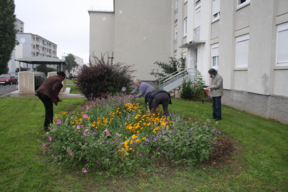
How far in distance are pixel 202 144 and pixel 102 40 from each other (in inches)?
1199

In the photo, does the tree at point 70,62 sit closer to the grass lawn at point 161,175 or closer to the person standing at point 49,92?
the person standing at point 49,92

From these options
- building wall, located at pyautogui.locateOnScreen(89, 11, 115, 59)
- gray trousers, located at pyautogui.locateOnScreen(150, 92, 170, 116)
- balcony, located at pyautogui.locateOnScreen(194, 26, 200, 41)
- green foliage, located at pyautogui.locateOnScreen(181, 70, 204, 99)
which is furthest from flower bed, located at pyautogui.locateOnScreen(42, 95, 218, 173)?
building wall, located at pyautogui.locateOnScreen(89, 11, 115, 59)

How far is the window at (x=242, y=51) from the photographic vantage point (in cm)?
1080

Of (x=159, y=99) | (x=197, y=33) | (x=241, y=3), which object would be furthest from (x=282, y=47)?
(x=197, y=33)

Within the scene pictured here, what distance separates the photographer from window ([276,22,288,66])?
26.7ft

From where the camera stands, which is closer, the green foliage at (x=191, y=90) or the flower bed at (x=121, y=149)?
the flower bed at (x=121, y=149)

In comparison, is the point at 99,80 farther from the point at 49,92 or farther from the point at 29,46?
the point at 29,46

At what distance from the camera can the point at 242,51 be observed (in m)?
11.1

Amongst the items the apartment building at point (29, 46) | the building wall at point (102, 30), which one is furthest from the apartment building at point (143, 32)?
the apartment building at point (29, 46)

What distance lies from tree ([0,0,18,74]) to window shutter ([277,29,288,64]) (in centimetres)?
3934

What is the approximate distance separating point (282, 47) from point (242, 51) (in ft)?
9.47

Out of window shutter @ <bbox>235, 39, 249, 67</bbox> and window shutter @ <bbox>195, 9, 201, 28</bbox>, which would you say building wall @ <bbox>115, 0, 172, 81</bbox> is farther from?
window shutter @ <bbox>235, 39, 249, 67</bbox>

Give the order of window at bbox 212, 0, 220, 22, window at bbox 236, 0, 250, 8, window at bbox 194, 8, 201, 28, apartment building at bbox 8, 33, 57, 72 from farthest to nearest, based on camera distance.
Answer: apartment building at bbox 8, 33, 57, 72, window at bbox 194, 8, 201, 28, window at bbox 212, 0, 220, 22, window at bbox 236, 0, 250, 8

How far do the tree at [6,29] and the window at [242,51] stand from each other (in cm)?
3698
